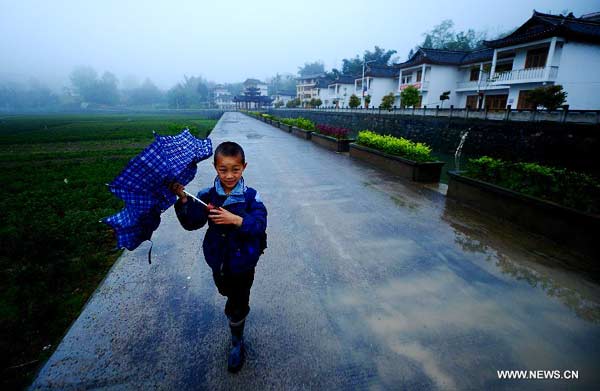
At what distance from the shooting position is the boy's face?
2193 mm

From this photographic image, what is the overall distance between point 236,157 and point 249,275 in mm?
983

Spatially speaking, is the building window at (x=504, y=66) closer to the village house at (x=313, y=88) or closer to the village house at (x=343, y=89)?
the village house at (x=343, y=89)

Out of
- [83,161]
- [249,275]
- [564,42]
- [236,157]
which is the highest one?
[564,42]

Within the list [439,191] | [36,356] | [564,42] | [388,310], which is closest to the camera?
[36,356]

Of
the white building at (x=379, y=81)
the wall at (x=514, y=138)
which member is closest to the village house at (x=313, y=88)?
the white building at (x=379, y=81)

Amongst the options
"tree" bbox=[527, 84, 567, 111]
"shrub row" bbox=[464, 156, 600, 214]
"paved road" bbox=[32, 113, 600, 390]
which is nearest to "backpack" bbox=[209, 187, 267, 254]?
"paved road" bbox=[32, 113, 600, 390]

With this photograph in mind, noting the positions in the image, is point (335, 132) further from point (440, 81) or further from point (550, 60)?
point (440, 81)

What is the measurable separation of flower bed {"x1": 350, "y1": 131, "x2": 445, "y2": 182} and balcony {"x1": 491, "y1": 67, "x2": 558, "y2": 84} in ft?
53.0

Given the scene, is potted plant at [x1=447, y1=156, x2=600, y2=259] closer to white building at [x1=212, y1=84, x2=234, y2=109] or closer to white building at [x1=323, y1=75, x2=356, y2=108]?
white building at [x1=323, y1=75, x2=356, y2=108]

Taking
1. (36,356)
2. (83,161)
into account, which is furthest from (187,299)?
(83,161)

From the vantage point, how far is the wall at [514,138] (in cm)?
1183

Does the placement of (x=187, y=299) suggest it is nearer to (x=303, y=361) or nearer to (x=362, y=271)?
(x=303, y=361)

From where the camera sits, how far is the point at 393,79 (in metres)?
45.8

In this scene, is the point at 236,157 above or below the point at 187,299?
above
